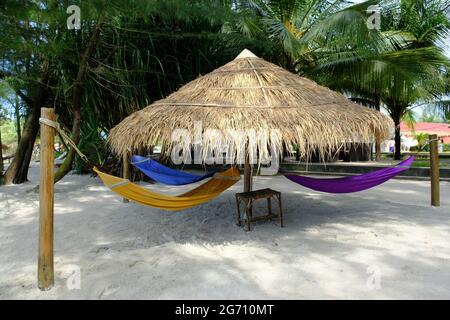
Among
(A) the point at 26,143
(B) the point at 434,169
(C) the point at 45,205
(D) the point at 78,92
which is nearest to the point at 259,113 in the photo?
(C) the point at 45,205

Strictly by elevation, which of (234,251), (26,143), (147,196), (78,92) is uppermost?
(78,92)

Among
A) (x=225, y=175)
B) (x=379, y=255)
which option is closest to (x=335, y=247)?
(x=379, y=255)

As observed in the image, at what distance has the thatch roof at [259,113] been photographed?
2.63 meters

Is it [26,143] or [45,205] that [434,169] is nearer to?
[45,205]

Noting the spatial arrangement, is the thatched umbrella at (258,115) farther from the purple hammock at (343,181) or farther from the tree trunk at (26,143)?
the tree trunk at (26,143)

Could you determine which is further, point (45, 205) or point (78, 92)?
point (78, 92)

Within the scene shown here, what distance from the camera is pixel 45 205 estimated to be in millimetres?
1833

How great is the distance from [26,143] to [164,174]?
3.54m

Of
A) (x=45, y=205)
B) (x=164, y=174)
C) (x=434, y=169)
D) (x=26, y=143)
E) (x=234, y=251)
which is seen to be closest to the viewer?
(x=45, y=205)

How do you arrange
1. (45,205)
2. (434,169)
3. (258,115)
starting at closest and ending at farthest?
(45,205) → (258,115) → (434,169)

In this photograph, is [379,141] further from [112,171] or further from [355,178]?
[112,171]

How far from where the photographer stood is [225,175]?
3242 mm

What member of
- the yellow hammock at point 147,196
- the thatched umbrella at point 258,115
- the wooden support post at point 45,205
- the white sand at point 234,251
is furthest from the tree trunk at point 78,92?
the wooden support post at point 45,205

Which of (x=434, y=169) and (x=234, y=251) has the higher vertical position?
(x=434, y=169)
